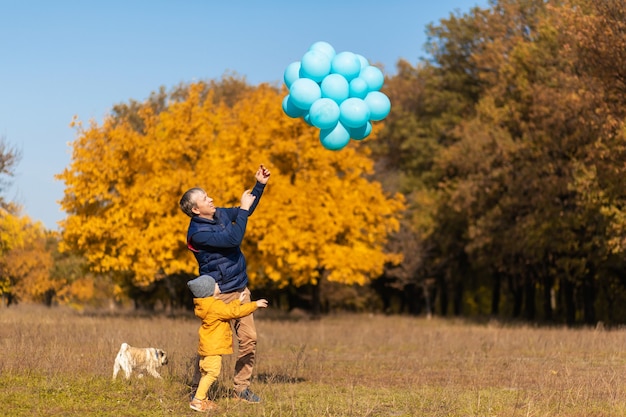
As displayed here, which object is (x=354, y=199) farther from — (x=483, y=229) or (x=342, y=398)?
(x=342, y=398)

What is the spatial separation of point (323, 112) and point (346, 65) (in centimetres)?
78

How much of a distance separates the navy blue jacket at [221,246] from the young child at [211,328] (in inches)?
14.2

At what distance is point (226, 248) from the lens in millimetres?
9359

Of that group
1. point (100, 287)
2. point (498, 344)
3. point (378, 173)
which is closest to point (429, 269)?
point (378, 173)

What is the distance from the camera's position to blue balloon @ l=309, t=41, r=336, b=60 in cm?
1148

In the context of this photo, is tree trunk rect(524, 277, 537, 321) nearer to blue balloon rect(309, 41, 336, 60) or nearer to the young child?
blue balloon rect(309, 41, 336, 60)

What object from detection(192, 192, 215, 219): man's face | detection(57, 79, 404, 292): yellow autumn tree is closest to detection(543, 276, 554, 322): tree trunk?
detection(57, 79, 404, 292): yellow autumn tree

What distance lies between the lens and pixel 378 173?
171 ft

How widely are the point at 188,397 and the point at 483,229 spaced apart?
95.6 ft

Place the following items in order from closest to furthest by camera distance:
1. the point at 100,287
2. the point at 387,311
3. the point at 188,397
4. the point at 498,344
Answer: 1. the point at 188,397
2. the point at 498,344
3. the point at 387,311
4. the point at 100,287

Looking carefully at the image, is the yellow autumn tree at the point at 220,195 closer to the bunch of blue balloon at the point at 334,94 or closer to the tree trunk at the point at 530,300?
the tree trunk at the point at 530,300

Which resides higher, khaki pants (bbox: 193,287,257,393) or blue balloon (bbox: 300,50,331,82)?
blue balloon (bbox: 300,50,331,82)

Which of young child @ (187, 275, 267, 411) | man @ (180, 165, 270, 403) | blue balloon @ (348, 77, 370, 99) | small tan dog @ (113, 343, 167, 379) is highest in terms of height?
blue balloon @ (348, 77, 370, 99)

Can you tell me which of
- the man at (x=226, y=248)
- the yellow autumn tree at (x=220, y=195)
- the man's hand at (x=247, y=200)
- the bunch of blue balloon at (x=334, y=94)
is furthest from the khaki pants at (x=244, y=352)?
the yellow autumn tree at (x=220, y=195)
